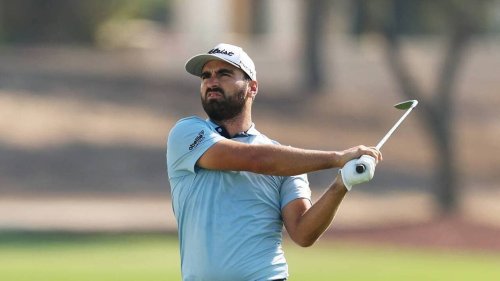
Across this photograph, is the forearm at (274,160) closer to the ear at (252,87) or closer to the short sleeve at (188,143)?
the short sleeve at (188,143)

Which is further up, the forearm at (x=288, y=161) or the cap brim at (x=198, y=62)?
the cap brim at (x=198, y=62)

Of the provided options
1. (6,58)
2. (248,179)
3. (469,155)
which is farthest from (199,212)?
(6,58)

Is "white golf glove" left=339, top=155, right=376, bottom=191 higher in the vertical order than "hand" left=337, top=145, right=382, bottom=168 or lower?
lower

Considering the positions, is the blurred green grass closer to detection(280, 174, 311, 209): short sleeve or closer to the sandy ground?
the sandy ground

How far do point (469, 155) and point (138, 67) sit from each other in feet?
36.7

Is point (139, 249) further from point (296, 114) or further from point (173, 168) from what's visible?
point (296, 114)

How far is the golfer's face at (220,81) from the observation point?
270 inches

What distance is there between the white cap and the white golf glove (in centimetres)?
82

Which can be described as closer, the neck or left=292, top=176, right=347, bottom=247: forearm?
left=292, top=176, right=347, bottom=247: forearm

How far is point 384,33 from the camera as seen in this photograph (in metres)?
28.5

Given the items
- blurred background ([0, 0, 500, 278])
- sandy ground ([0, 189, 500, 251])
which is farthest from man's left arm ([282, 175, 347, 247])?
blurred background ([0, 0, 500, 278])

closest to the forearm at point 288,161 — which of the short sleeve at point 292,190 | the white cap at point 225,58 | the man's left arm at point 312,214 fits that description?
the man's left arm at point 312,214

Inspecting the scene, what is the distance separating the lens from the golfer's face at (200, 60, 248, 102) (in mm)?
6852

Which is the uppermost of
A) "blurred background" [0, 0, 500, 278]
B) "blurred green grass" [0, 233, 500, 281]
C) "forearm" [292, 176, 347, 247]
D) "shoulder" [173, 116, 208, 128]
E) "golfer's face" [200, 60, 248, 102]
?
"blurred background" [0, 0, 500, 278]
